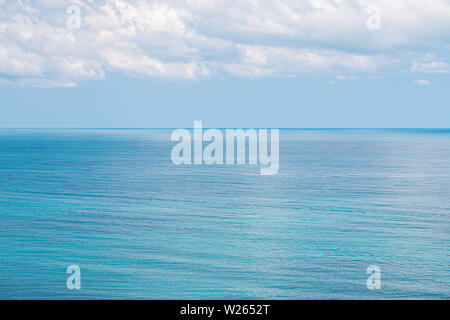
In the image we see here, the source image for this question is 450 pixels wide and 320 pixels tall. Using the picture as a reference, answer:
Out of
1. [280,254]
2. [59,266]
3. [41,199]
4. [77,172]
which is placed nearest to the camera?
[59,266]

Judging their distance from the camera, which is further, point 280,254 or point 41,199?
point 41,199

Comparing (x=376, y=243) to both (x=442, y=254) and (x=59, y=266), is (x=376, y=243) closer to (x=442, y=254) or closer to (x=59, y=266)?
(x=442, y=254)

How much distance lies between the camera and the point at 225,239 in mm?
29969

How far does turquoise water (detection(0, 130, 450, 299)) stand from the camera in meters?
22.2

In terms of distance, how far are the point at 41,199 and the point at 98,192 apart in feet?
20.1

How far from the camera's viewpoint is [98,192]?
158 feet

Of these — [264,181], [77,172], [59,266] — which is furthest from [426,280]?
[77,172]

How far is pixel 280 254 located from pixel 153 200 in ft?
61.6

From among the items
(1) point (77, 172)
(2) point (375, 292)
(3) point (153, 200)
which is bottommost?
(2) point (375, 292)

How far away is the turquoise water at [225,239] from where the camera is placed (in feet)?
72.7
